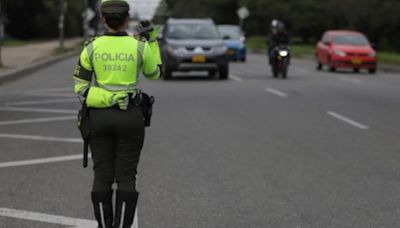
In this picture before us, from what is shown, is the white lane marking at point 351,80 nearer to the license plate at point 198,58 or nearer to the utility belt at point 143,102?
the license plate at point 198,58

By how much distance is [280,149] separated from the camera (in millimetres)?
9891

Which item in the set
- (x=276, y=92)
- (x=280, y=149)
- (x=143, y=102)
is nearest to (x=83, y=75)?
(x=143, y=102)


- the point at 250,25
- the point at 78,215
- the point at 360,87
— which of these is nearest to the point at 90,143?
the point at 78,215

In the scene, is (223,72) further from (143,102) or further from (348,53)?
(143,102)

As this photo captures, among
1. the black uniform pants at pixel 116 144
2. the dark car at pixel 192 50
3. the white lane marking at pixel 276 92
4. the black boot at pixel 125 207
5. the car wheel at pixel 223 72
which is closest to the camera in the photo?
the black uniform pants at pixel 116 144

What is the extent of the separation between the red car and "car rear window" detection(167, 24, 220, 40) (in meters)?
6.52

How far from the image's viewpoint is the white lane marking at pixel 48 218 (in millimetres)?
6002

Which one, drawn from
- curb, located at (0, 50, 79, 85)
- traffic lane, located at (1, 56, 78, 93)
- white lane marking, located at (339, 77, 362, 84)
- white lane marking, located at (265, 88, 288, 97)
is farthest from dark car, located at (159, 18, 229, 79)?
curb, located at (0, 50, 79, 85)

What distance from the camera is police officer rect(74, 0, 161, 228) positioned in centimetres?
490

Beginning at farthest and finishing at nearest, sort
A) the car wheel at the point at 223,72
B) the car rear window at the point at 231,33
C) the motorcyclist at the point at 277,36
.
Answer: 1. the car rear window at the point at 231,33
2. the motorcyclist at the point at 277,36
3. the car wheel at the point at 223,72

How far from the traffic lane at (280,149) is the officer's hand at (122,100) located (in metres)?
1.59

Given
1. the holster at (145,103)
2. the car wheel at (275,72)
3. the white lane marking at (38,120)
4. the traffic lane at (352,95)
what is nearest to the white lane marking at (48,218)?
the holster at (145,103)

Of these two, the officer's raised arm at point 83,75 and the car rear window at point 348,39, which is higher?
the officer's raised arm at point 83,75

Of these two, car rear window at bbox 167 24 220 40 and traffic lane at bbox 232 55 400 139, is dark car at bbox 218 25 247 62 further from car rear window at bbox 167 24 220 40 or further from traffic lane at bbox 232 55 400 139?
car rear window at bbox 167 24 220 40
